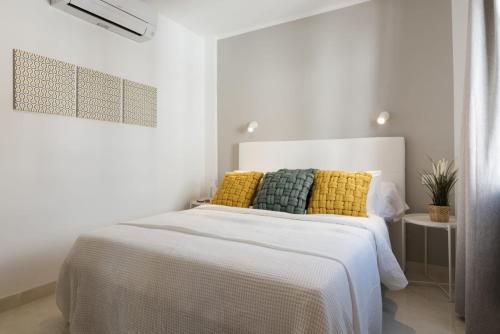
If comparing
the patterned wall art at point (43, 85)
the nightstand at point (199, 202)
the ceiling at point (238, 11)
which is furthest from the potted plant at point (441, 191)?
the patterned wall art at point (43, 85)

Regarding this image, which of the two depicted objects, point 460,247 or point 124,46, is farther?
point 124,46

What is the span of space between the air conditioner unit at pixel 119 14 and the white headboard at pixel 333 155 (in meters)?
1.54

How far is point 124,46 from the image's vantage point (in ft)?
9.42

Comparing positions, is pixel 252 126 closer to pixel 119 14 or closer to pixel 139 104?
pixel 139 104

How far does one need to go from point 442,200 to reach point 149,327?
215 cm

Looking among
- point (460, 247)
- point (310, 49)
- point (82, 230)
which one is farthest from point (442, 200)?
point (82, 230)

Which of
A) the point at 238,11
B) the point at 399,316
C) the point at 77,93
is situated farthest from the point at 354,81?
the point at 77,93

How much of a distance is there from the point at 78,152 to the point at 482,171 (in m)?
2.85

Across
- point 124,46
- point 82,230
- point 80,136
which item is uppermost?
point 124,46

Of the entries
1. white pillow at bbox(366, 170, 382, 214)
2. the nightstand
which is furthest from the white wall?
white pillow at bbox(366, 170, 382, 214)

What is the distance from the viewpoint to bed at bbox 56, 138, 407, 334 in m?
1.10

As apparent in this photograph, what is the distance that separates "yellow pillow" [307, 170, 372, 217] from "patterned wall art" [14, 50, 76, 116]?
2086 mm

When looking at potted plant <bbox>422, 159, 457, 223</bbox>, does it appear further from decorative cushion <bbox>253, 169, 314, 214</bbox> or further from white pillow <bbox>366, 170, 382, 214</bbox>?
decorative cushion <bbox>253, 169, 314, 214</bbox>

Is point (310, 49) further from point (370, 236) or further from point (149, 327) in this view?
point (149, 327)
